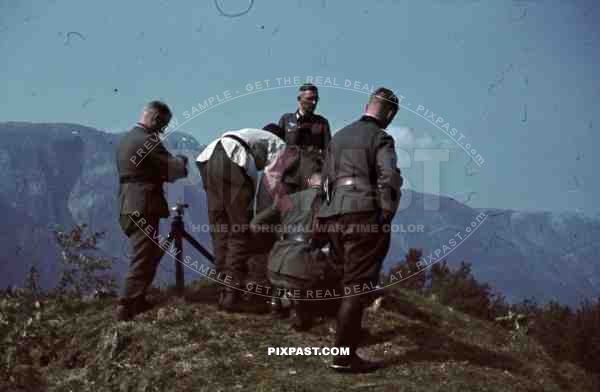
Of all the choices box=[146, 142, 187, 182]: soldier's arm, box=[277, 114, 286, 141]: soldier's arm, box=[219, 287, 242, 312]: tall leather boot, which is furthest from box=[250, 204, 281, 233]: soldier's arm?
box=[277, 114, 286, 141]: soldier's arm

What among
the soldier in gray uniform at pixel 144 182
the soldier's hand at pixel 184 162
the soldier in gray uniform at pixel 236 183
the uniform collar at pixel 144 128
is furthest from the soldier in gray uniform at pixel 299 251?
the uniform collar at pixel 144 128

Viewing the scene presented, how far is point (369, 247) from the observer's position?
563cm

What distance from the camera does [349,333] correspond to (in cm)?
569

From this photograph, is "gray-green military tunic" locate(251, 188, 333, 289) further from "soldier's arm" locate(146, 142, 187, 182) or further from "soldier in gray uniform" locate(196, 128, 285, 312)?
"soldier's arm" locate(146, 142, 187, 182)

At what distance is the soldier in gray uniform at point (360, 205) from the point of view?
18.4 ft

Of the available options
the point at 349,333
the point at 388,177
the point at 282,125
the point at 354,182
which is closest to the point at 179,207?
the point at 282,125

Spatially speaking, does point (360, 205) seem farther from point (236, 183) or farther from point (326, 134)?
point (326, 134)

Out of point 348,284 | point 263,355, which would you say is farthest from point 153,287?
point 348,284

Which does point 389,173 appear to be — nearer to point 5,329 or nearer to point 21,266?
point 5,329

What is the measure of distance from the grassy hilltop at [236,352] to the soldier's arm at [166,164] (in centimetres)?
187

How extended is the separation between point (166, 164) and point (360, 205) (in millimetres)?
2868

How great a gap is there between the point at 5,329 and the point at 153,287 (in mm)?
2245

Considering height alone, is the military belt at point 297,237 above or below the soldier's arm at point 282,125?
below

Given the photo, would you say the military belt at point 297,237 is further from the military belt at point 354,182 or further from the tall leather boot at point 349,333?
the tall leather boot at point 349,333
